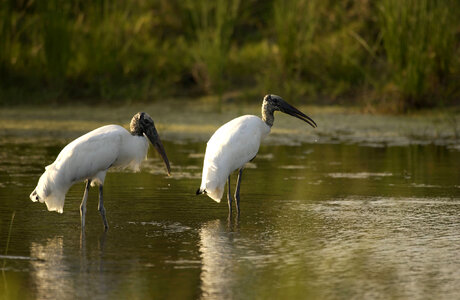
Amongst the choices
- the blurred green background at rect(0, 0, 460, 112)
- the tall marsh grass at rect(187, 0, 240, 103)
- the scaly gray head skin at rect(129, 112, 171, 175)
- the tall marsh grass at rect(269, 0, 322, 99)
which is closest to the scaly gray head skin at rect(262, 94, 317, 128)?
the scaly gray head skin at rect(129, 112, 171, 175)

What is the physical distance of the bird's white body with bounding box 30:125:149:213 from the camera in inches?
279

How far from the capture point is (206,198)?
8875mm

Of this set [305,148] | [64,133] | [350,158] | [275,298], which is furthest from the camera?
[64,133]

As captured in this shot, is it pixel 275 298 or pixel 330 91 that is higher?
pixel 330 91

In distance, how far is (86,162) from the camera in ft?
23.6

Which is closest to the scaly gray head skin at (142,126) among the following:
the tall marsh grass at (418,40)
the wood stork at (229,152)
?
the wood stork at (229,152)

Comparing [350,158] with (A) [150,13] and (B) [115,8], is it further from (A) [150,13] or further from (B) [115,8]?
(A) [150,13]

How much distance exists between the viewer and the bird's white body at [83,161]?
709 cm

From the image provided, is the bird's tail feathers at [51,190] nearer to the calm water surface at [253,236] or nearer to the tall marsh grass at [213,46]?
the calm water surface at [253,236]

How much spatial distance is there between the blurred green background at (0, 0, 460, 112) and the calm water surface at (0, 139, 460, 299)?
14.0 feet

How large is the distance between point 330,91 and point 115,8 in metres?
3.75

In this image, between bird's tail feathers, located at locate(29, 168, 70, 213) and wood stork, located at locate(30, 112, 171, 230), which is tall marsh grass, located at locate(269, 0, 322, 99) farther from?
bird's tail feathers, located at locate(29, 168, 70, 213)

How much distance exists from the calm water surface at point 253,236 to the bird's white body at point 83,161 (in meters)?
0.29

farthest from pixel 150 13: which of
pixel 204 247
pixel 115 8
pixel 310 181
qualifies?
pixel 204 247
